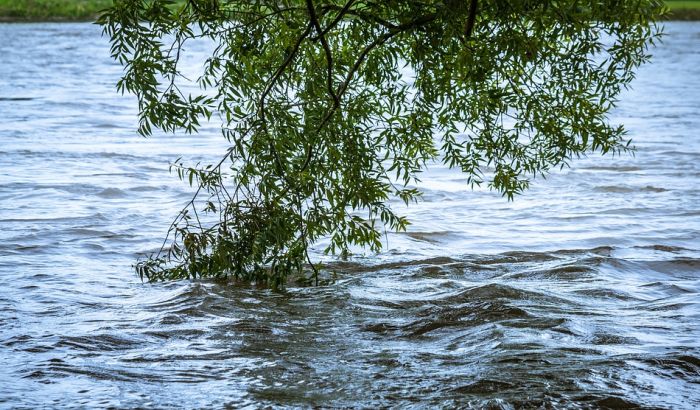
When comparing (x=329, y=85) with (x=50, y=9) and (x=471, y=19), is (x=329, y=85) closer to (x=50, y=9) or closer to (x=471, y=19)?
(x=471, y=19)

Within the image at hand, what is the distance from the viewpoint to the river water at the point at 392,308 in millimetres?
7684

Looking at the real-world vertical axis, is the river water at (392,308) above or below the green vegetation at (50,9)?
below

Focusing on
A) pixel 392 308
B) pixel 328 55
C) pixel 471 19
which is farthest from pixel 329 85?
pixel 392 308

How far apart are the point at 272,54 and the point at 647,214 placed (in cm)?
822

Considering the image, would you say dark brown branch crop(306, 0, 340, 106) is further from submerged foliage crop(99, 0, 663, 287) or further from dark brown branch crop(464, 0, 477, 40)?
dark brown branch crop(464, 0, 477, 40)

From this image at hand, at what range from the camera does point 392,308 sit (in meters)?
10.1

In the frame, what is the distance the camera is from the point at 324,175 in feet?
33.0

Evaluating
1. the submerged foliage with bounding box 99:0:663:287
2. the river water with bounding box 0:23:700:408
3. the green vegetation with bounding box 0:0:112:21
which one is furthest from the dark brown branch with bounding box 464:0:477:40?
the green vegetation with bounding box 0:0:112:21

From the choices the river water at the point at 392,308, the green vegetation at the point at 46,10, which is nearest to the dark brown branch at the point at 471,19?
the river water at the point at 392,308

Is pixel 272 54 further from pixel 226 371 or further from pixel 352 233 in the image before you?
pixel 226 371

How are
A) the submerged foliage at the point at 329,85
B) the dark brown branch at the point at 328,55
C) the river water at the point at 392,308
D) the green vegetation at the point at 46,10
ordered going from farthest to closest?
the green vegetation at the point at 46,10 → the submerged foliage at the point at 329,85 → the dark brown branch at the point at 328,55 → the river water at the point at 392,308

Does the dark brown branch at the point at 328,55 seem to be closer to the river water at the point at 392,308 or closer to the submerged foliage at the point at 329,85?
the submerged foliage at the point at 329,85

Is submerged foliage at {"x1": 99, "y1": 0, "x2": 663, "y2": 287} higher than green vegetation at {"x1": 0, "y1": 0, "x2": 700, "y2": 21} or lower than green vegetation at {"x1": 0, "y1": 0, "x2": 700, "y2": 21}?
lower

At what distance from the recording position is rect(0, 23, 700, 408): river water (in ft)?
25.2
